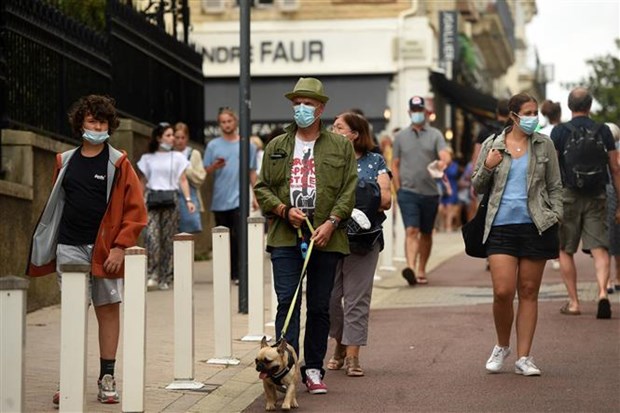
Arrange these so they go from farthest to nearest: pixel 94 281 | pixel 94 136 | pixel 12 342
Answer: pixel 94 281 → pixel 94 136 → pixel 12 342

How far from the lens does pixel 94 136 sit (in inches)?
380

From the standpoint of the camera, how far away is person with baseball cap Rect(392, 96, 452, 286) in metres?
18.1

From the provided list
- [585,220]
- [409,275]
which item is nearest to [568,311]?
[585,220]

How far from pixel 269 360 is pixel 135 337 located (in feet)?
2.61

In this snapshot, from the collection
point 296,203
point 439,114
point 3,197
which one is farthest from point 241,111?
point 439,114

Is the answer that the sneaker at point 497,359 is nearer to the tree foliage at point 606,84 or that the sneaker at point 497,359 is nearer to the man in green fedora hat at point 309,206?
the man in green fedora hat at point 309,206

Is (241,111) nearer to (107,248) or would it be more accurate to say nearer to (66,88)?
(66,88)

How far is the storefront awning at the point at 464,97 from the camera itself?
41.0m

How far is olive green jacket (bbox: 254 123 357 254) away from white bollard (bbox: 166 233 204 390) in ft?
1.68

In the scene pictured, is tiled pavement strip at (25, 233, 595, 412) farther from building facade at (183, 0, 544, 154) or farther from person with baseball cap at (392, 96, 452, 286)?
building facade at (183, 0, 544, 154)

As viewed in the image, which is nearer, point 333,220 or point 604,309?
point 333,220

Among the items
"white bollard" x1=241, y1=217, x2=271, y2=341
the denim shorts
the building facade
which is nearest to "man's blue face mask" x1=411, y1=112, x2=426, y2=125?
the denim shorts

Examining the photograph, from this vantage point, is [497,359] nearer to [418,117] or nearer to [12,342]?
[12,342]

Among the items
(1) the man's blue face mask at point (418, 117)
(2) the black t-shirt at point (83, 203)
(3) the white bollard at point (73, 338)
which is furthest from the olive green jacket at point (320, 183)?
(1) the man's blue face mask at point (418, 117)
